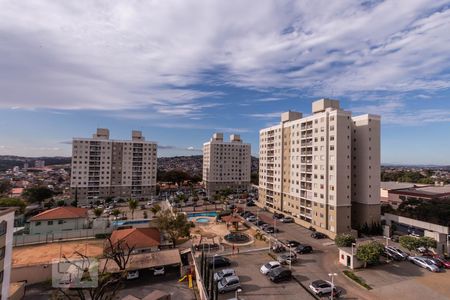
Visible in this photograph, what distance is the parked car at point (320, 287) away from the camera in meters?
25.2

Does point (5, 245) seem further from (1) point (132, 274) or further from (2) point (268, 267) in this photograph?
(2) point (268, 267)

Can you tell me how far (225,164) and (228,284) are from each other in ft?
264

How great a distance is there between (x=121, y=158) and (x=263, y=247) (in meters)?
67.2

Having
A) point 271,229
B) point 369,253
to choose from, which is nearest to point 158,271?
point 271,229

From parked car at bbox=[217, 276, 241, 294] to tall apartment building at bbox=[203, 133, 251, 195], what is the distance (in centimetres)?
7503

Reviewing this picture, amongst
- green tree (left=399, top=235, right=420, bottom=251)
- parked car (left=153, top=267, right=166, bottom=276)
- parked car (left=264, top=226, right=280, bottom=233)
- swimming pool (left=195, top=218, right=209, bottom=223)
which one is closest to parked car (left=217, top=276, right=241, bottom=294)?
parked car (left=153, top=267, right=166, bottom=276)

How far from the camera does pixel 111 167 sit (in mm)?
87938

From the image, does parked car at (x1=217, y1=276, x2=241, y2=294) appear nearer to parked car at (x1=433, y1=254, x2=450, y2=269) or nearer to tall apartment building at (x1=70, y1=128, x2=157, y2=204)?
parked car at (x1=433, y1=254, x2=450, y2=269)

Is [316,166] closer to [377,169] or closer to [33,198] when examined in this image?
[377,169]

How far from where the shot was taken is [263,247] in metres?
39.8

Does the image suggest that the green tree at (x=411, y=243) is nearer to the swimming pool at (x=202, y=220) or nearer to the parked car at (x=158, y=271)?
the parked car at (x=158, y=271)

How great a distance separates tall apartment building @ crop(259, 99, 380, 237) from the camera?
46.6 meters

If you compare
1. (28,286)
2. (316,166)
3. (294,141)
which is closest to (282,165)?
(294,141)

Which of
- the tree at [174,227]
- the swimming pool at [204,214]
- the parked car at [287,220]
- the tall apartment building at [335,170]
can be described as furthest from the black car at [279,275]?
the swimming pool at [204,214]
